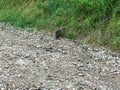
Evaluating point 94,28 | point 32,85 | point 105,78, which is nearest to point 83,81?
point 105,78

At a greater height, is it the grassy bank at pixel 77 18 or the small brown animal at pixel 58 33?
the grassy bank at pixel 77 18

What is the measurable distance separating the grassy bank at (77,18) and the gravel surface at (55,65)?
0.42m

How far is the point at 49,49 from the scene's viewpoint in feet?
27.9

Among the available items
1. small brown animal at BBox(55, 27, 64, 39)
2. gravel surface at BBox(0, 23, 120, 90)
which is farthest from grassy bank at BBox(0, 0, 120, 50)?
gravel surface at BBox(0, 23, 120, 90)

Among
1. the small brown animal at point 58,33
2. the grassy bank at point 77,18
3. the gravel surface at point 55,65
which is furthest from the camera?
the small brown animal at point 58,33

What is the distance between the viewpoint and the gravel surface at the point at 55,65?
640 centimetres

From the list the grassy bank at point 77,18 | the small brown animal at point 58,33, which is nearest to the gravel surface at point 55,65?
the small brown animal at point 58,33

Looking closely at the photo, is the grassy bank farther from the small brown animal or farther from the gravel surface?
the gravel surface

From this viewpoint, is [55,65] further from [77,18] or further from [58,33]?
[77,18]

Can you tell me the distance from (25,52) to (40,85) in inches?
75.9

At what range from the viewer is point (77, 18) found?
32.5ft

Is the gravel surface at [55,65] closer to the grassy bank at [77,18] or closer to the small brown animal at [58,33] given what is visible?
the small brown animal at [58,33]

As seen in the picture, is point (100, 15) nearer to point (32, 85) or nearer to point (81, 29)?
point (81, 29)

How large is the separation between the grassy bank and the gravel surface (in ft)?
1.37
